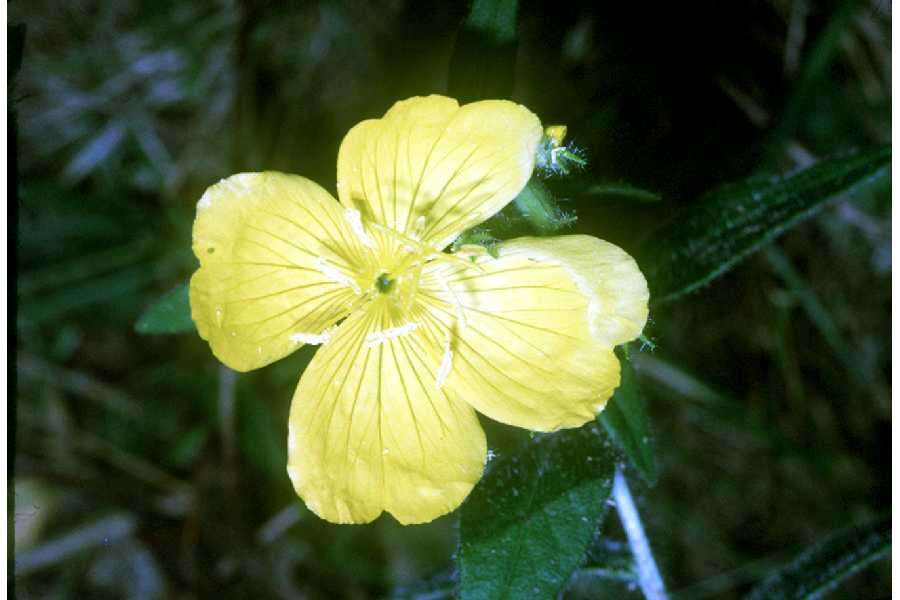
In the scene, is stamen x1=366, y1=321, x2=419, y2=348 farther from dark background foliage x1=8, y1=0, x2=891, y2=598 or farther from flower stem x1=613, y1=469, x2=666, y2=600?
dark background foliage x1=8, y1=0, x2=891, y2=598

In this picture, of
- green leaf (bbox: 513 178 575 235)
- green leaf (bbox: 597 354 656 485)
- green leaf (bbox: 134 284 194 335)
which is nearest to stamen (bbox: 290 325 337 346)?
green leaf (bbox: 134 284 194 335)

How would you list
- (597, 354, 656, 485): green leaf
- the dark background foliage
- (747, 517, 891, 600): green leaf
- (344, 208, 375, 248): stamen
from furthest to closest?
the dark background foliage → (747, 517, 891, 600): green leaf → (597, 354, 656, 485): green leaf → (344, 208, 375, 248): stamen

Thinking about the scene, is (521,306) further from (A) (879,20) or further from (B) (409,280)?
(A) (879,20)

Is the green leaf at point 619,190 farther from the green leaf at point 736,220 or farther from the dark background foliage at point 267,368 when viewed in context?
the dark background foliage at point 267,368

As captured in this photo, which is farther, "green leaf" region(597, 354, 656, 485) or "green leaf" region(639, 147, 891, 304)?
"green leaf" region(639, 147, 891, 304)

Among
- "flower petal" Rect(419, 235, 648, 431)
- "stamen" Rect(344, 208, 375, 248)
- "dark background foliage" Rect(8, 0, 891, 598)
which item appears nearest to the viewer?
"flower petal" Rect(419, 235, 648, 431)

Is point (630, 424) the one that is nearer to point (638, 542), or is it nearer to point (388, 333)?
point (638, 542)

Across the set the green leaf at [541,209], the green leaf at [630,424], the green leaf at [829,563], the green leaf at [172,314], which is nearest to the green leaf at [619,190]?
the green leaf at [541,209]
